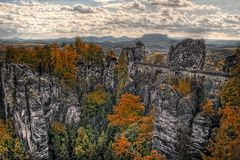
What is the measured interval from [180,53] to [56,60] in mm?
25340

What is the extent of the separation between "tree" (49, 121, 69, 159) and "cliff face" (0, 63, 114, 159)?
1.78 meters

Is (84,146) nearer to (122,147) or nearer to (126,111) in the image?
(122,147)

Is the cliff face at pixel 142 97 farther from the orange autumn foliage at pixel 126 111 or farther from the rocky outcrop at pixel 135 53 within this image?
the orange autumn foliage at pixel 126 111

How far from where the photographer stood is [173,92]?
56.8m

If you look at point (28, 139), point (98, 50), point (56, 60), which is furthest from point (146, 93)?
point (28, 139)

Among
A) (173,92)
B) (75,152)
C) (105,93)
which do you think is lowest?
(75,152)

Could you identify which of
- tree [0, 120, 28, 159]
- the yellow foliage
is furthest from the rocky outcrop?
tree [0, 120, 28, 159]

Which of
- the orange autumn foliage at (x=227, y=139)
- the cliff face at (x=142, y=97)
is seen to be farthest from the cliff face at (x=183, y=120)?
the orange autumn foliage at (x=227, y=139)

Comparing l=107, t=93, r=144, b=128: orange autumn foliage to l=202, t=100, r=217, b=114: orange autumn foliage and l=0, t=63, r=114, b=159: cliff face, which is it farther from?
l=202, t=100, r=217, b=114: orange autumn foliage

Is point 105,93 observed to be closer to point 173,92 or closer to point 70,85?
point 70,85

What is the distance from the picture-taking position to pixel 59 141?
69812 millimetres

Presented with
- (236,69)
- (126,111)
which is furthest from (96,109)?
(236,69)

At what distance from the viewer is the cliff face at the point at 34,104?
2606 inches

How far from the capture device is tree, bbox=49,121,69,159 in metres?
68.9
